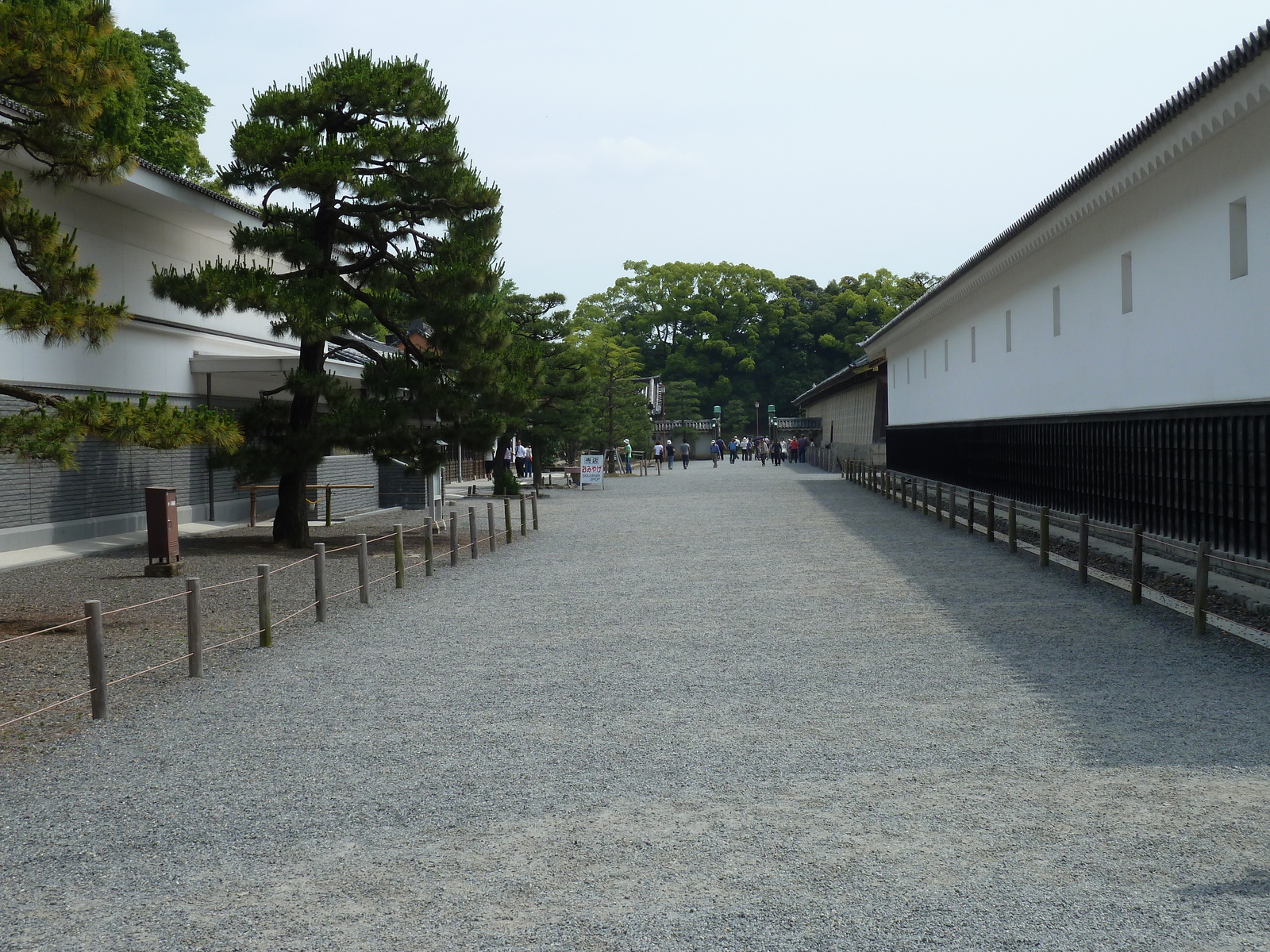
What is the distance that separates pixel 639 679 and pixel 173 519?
8925mm

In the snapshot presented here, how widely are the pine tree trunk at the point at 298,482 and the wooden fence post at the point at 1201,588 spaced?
1174 cm

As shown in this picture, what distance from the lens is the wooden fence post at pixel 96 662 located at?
708 centimetres

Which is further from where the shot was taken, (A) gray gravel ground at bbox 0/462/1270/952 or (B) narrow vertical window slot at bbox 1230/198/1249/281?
(B) narrow vertical window slot at bbox 1230/198/1249/281

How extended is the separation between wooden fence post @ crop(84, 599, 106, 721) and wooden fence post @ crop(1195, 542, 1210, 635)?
814cm

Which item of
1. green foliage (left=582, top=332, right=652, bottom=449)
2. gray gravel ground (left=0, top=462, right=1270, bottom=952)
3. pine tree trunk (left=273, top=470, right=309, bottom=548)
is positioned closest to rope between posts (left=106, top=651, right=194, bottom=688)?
gray gravel ground (left=0, top=462, right=1270, bottom=952)

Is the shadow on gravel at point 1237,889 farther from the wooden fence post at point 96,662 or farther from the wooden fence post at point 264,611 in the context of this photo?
the wooden fence post at point 264,611

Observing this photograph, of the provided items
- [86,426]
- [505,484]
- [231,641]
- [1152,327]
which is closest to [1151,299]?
[1152,327]

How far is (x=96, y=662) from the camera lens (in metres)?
7.10

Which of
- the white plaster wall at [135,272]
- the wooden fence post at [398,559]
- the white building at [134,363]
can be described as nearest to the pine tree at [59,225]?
the wooden fence post at [398,559]

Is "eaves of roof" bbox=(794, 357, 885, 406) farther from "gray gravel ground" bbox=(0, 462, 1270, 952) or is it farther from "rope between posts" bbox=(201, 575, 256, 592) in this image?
"gray gravel ground" bbox=(0, 462, 1270, 952)

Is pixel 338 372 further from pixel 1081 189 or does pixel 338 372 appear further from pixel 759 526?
pixel 1081 189

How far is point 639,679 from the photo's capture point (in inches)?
320

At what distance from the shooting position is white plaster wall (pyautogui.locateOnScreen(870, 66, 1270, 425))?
1111cm

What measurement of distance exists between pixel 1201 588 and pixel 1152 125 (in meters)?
4.79
